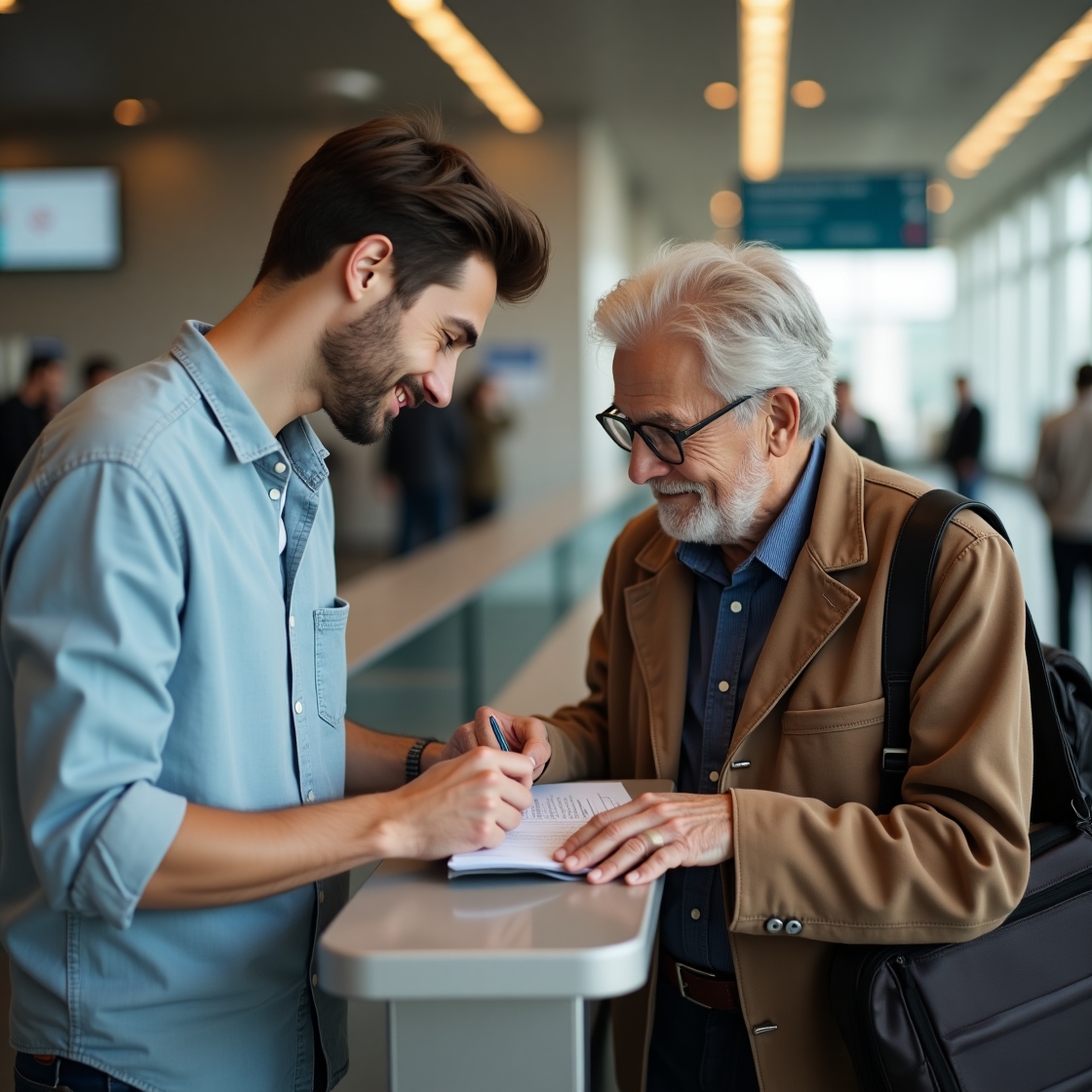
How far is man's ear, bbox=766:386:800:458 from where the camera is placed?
1.80 meters

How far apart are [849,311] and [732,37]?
14.8m

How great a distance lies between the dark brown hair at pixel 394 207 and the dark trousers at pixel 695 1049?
1.18 metres

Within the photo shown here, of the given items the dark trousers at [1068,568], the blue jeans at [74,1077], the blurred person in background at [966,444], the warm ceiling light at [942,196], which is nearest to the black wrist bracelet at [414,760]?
the blue jeans at [74,1077]

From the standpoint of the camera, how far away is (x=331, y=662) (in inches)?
63.9

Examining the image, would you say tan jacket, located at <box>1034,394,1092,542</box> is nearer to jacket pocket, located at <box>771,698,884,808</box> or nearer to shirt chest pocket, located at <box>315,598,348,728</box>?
jacket pocket, located at <box>771,698,884,808</box>

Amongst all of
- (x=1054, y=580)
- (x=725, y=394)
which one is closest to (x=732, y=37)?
(x=1054, y=580)

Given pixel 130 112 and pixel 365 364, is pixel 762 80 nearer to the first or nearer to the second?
pixel 130 112

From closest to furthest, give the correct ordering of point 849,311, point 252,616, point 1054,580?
point 252,616
point 1054,580
point 849,311

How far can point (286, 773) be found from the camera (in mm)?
1469

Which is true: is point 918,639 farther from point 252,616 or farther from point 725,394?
point 252,616

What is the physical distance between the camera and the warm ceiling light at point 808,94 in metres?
11.1

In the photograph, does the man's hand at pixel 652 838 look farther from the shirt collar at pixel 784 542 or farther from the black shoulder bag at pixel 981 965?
the shirt collar at pixel 784 542

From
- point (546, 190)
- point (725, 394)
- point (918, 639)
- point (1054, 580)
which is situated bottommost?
point (1054, 580)

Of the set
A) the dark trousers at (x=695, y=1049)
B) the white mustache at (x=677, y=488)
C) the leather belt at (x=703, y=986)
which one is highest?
the white mustache at (x=677, y=488)
